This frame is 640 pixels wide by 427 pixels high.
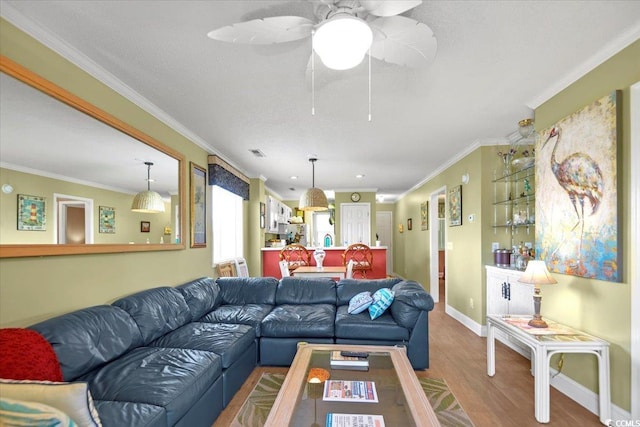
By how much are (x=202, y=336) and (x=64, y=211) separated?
1.30 metres

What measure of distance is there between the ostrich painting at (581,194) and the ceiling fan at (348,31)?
145cm

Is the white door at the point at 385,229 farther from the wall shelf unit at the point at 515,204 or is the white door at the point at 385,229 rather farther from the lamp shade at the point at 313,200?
the wall shelf unit at the point at 515,204

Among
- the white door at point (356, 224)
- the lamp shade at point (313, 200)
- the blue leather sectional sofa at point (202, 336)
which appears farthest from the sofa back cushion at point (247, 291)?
the white door at point (356, 224)

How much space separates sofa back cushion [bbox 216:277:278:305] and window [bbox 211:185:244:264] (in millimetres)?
814

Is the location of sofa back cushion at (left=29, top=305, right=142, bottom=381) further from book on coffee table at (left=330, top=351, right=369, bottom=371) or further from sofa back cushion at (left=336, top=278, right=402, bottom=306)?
sofa back cushion at (left=336, top=278, right=402, bottom=306)


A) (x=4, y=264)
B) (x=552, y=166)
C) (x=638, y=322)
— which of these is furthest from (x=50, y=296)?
(x=552, y=166)

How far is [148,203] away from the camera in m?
2.86

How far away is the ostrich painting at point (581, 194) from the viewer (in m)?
2.07

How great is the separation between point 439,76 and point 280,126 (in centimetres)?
171

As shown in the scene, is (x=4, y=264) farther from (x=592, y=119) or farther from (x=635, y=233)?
(x=592, y=119)

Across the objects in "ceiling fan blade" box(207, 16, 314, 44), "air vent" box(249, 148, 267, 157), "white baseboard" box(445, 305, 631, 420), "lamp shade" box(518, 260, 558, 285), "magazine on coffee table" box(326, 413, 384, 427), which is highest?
"air vent" box(249, 148, 267, 157)

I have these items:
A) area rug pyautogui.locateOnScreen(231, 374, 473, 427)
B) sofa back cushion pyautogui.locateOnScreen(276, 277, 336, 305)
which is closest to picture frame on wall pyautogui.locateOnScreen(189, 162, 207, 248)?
sofa back cushion pyautogui.locateOnScreen(276, 277, 336, 305)

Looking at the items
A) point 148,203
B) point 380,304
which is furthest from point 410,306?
point 148,203

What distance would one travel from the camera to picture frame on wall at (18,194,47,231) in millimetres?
1744
